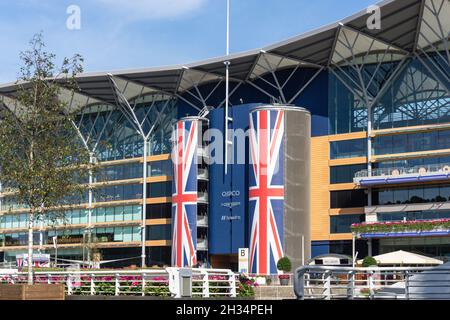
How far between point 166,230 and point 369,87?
31170 mm

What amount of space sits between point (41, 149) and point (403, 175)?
154 ft

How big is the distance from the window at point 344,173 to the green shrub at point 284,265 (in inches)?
436

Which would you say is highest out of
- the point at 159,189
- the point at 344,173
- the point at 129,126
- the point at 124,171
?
the point at 129,126

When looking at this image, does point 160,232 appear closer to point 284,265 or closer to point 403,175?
point 284,265

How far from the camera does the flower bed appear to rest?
7075 centimetres

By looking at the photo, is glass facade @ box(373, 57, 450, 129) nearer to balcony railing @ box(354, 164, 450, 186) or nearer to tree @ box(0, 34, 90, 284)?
balcony railing @ box(354, 164, 450, 186)

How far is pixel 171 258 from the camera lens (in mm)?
90375

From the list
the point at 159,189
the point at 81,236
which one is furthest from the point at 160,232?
the point at 81,236

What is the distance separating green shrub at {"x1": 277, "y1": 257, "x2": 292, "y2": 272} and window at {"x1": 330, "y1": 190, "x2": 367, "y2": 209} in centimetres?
916

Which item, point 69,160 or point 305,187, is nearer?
point 69,160

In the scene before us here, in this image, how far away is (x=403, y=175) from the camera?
74.1 meters

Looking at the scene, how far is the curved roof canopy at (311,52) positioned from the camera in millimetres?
70000
